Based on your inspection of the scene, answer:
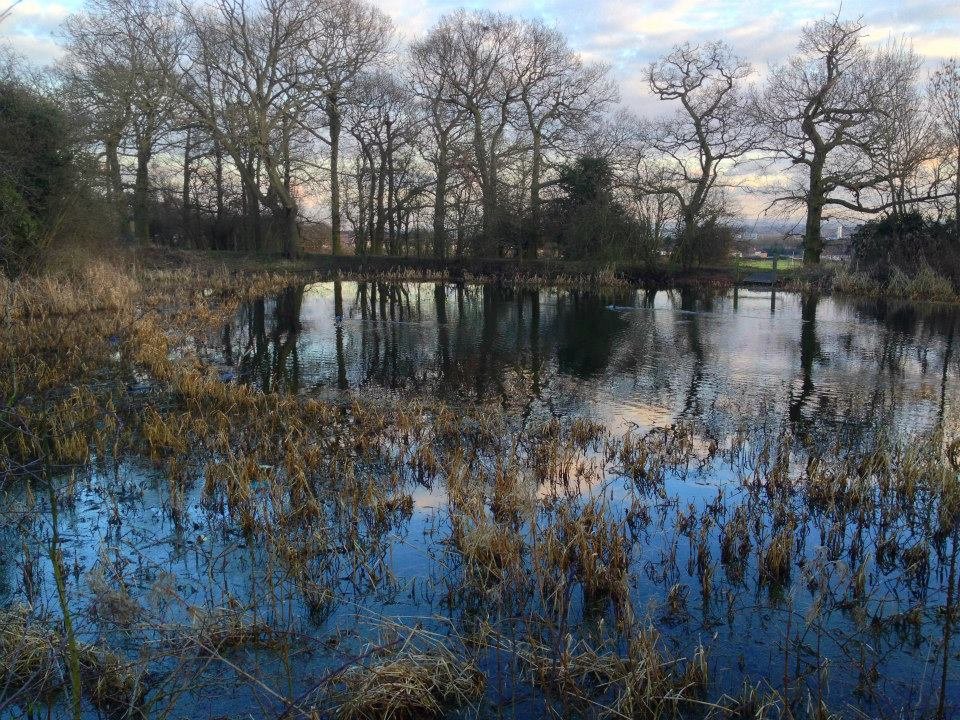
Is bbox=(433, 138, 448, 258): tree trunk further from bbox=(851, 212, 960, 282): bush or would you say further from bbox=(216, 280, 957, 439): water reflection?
bbox=(851, 212, 960, 282): bush

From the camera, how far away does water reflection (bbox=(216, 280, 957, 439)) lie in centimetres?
990

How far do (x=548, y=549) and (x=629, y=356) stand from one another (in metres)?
9.31

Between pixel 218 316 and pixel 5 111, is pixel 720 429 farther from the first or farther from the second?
pixel 5 111

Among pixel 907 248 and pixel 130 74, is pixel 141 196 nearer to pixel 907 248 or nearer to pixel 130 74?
pixel 130 74

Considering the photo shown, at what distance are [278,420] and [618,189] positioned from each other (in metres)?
27.3

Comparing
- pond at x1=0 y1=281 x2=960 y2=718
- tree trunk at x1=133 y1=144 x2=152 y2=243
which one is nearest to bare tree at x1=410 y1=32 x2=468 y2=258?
tree trunk at x1=133 y1=144 x2=152 y2=243

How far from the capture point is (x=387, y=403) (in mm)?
9719

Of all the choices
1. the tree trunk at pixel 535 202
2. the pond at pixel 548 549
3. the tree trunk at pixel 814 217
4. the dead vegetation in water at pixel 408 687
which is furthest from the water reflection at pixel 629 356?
the tree trunk at pixel 535 202

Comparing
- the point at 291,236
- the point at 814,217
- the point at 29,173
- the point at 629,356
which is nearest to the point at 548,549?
the point at 629,356

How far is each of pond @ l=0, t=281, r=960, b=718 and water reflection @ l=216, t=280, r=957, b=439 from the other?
0.42ft

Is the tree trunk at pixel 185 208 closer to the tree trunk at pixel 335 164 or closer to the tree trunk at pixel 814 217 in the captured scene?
the tree trunk at pixel 335 164

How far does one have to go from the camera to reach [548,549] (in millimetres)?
4773

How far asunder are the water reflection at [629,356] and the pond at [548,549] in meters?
0.13

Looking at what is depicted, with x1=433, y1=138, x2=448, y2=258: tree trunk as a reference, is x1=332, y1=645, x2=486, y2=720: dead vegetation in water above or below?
below
